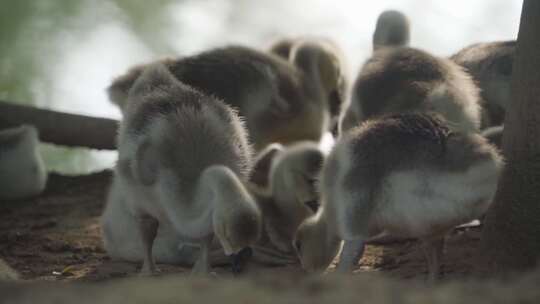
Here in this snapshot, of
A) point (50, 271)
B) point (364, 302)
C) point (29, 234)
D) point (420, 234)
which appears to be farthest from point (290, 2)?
point (364, 302)

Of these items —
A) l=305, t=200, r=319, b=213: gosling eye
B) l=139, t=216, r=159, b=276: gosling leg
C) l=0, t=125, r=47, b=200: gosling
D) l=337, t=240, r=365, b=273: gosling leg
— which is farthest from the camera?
l=0, t=125, r=47, b=200: gosling

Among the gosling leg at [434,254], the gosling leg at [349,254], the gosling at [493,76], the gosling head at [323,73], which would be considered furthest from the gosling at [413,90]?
the gosling head at [323,73]

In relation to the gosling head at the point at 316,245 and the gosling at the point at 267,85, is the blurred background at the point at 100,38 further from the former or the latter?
the gosling head at the point at 316,245

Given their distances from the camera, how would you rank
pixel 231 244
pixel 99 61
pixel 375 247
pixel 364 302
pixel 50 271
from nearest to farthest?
pixel 364 302, pixel 231 244, pixel 50 271, pixel 375 247, pixel 99 61

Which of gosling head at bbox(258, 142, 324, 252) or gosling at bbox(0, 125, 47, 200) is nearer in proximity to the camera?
gosling head at bbox(258, 142, 324, 252)

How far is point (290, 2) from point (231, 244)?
816 cm

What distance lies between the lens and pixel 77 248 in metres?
7.90

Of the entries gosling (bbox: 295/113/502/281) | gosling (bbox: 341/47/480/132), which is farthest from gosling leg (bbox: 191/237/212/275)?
gosling (bbox: 341/47/480/132)

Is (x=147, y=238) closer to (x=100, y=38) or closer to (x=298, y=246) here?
(x=298, y=246)

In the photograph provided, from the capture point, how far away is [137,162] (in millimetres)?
6512

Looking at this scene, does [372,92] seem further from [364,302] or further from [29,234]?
[364,302]

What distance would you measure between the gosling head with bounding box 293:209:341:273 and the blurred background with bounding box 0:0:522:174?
5125mm

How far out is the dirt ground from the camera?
7.04 meters

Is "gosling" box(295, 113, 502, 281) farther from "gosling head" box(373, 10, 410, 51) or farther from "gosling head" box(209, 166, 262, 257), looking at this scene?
Result: "gosling head" box(373, 10, 410, 51)
